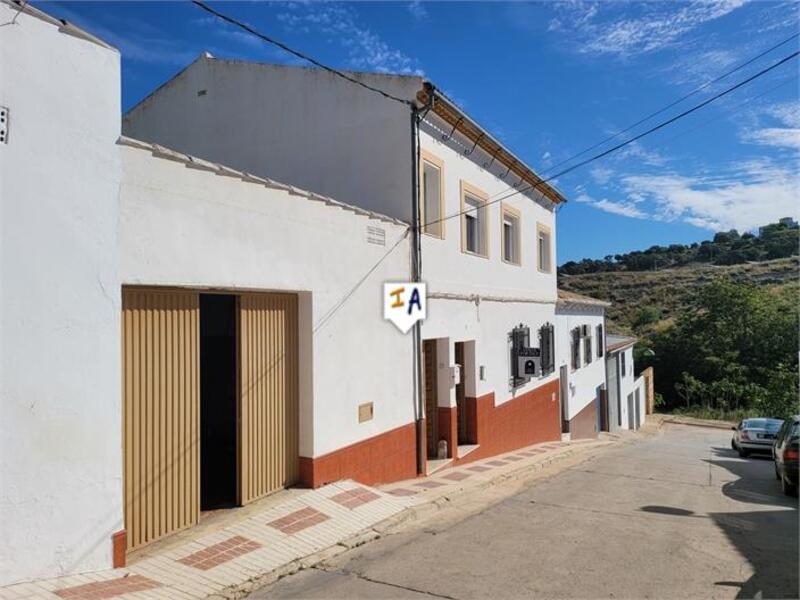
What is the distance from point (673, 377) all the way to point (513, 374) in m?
31.1

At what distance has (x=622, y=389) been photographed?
1179 inches

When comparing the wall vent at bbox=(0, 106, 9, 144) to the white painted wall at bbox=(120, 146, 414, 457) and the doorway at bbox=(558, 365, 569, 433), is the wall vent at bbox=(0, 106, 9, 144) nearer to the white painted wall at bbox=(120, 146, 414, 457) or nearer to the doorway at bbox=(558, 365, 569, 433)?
the white painted wall at bbox=(120, 146, 414, 457)

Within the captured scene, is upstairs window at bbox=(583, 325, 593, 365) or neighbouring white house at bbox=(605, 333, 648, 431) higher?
upstairs window at bbox=(583, 325, 593, 365)

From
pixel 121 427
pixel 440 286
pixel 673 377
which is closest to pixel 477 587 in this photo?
pixel 121 427

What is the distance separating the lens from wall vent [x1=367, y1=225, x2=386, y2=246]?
9031mm

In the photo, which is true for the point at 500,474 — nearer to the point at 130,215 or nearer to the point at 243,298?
the point at 243,298

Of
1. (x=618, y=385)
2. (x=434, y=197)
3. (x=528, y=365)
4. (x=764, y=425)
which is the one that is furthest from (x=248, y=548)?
(x=618, y=385)

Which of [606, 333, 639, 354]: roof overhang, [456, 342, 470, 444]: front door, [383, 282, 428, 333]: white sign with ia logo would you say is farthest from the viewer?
[606, 333, 639, 354]: roof overhang

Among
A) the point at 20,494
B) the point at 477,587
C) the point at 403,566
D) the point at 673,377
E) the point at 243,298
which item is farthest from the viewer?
the point at 673,377

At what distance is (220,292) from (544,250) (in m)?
13.8

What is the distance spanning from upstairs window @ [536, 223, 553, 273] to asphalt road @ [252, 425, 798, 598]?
973 cm

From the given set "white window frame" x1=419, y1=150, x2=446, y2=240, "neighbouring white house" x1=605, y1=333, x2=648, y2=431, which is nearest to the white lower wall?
"white window frame" x1=419, y1=150, x2=446, y2=240

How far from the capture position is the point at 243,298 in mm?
6773

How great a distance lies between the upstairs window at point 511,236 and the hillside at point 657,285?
38.4 m
